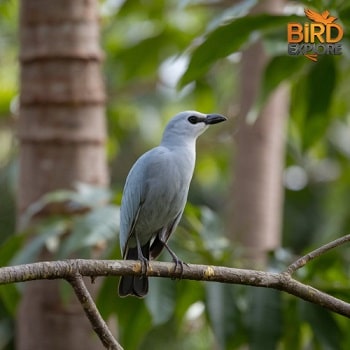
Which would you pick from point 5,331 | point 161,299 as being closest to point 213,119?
point 161,299

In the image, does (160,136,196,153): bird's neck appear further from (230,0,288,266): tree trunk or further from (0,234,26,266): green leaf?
(230,0,288,266): tree trunk

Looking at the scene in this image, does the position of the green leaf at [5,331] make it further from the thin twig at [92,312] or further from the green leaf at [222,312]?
the thin twig at [92,312]

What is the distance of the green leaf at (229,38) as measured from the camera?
3.91 meters

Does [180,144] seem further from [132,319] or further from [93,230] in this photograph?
[132,319]

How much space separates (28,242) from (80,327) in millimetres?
573

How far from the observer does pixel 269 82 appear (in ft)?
13.8

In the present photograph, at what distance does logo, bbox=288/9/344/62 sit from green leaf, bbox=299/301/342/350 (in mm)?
1295

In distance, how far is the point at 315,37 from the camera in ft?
14.3

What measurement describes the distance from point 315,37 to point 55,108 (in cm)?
147

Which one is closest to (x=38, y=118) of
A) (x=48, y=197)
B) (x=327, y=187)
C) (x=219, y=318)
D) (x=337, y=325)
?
(x=48, y=197)

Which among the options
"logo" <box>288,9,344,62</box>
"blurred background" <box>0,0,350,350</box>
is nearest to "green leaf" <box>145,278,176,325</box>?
"blurred background" <box>0,0,350,350</box>

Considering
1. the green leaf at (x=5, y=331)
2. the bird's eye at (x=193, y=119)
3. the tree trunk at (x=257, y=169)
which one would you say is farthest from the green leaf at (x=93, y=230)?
the tree trunk at (x=257, y=169)

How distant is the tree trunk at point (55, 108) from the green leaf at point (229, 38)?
0.97 metres

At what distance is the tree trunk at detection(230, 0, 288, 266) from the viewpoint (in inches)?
208
